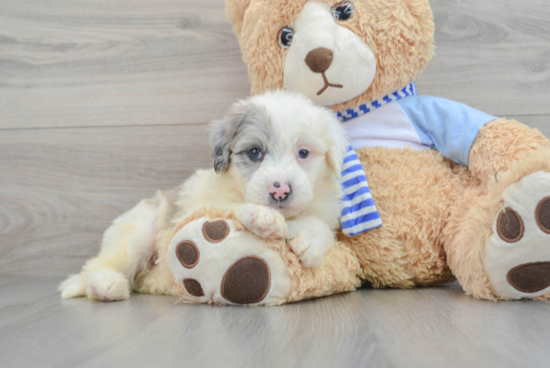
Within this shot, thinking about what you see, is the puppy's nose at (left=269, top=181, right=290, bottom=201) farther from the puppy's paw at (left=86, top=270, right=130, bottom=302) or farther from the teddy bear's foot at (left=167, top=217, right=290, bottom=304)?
the puppy's paw at (left=86, top=270, right=130, bottom=302)

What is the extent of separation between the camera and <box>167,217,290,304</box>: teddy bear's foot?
1.22 m

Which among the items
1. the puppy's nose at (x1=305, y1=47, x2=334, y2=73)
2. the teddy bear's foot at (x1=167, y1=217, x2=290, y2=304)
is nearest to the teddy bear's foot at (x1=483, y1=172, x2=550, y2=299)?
the teddy bear's foot at (x1=167, y1=217, x2=290, y2=304)

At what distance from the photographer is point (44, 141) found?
231 centimetres

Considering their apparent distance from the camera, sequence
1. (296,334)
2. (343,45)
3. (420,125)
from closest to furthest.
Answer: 1. (296,334)
2. (343,45)
3. (420,125)

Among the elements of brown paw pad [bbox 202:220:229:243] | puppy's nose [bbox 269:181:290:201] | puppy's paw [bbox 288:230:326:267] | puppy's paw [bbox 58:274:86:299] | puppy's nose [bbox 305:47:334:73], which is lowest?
puppy's paw [bbox 58:274:86:299]

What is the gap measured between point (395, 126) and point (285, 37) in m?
0.53

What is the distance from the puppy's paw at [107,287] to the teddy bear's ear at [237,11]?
1.09 m

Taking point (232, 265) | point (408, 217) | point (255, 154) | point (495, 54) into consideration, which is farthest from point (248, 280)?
point (495, 54)

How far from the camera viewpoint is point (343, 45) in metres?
1.51

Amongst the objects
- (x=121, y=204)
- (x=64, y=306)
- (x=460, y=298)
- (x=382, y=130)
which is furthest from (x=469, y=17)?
(x=64, y=306)

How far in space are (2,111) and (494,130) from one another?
93.3 inches

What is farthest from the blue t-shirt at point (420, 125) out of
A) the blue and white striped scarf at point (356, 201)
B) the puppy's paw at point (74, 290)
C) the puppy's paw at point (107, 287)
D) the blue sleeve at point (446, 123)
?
the puppy's paw at point (74, 290)

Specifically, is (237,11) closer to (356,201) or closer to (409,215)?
(356,201)

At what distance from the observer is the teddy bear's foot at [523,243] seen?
111cm
